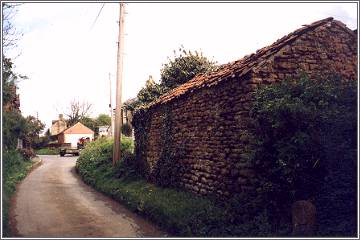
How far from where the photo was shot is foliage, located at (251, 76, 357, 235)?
7082mm

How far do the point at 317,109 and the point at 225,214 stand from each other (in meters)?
3.00

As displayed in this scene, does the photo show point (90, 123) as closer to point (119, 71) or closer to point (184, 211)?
point (119, 71)

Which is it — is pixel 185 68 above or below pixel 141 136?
above

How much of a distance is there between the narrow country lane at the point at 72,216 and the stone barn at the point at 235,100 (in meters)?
2.18

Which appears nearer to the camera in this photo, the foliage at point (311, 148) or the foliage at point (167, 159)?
the foliage at point (311, 148)

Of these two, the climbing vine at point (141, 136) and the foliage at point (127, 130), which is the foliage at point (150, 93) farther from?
the foliage at point (127, 130)

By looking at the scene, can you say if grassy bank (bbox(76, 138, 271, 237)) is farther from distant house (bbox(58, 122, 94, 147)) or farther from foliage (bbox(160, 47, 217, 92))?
distant house (bbox(58, 122, 94, 147))

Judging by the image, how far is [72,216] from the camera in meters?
10.5

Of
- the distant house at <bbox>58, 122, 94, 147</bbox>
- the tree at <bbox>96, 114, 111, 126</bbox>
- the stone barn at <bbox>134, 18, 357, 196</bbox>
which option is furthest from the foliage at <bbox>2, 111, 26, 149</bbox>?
the tree at <bbox>96, 114, 111, 126</bbox>

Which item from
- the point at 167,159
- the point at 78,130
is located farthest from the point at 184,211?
the point at 78,130

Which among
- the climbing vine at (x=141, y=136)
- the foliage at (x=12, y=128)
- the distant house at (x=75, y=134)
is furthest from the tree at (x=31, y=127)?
the distant house at (x=75, y=134)

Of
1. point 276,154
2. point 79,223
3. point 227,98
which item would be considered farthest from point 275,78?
point 79,223

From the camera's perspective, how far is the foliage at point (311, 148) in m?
7.08

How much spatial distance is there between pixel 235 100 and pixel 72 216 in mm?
5595
